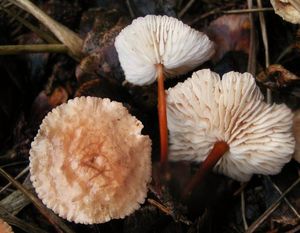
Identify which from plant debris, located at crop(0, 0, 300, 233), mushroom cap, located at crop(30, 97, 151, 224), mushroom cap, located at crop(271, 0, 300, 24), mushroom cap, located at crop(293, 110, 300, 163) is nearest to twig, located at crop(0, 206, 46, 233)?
plant debris, located at crop(0, 0, 300, 233)

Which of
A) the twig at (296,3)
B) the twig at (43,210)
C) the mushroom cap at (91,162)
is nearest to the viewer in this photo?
the mushroom cap at (91,162)

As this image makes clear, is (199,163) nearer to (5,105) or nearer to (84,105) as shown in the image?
(84,105)

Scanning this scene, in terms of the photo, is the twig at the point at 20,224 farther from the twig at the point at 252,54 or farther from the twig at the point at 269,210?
the twig at the point at 252,54

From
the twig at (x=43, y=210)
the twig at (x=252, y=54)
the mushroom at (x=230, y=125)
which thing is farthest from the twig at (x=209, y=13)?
the twig at (x=43, y=210)

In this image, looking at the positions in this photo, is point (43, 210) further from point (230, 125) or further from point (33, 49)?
point (230, 125)

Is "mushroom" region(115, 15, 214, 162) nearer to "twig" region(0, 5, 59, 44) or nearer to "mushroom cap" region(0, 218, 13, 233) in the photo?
"twig" region(0, 5, 59, 44)
